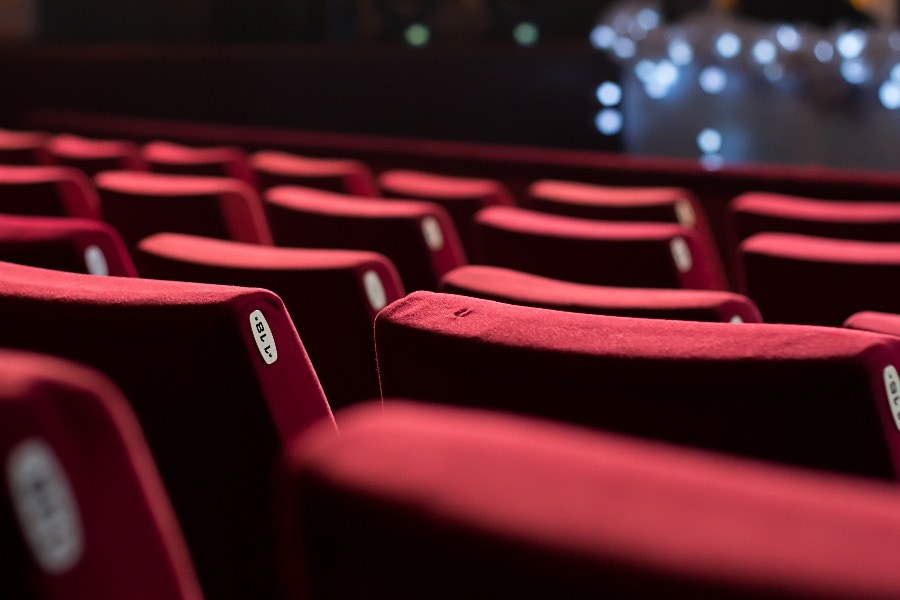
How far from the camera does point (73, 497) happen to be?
0.32 m

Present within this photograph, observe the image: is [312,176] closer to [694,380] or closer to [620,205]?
[620,205]

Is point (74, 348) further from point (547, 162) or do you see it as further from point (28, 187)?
point (547, 162)

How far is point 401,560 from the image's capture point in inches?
12.0

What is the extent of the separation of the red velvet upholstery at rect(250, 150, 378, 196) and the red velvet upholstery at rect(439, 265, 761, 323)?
4.06 feet

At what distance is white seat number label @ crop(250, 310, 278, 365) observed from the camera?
600mm

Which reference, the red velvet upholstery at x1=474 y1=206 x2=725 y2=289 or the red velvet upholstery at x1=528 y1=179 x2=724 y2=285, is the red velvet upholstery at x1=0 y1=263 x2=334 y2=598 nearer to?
the red velvet upholstery at x1=474 y1=206 x2=725 y2=289

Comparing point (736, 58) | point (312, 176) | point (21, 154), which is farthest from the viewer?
point (736, 58)

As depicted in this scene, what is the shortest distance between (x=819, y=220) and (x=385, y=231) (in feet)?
2.16

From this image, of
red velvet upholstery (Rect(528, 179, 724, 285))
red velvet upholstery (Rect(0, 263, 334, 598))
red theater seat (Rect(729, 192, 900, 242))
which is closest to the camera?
red velvet upholstery (Rect(0, 263, 334, 598))

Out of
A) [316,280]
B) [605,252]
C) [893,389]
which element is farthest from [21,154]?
[893,389]

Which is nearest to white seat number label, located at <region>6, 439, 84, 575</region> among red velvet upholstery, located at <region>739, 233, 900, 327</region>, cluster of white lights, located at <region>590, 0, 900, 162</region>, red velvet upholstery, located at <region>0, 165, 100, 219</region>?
red velvet upholstery, located at <region>739, 233, 900, 327</region>

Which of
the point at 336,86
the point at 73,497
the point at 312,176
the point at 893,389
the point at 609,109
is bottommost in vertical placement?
the point at 609,109

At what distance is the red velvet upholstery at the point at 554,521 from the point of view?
25 centimetres

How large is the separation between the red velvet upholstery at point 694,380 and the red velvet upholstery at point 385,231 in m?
0.80
